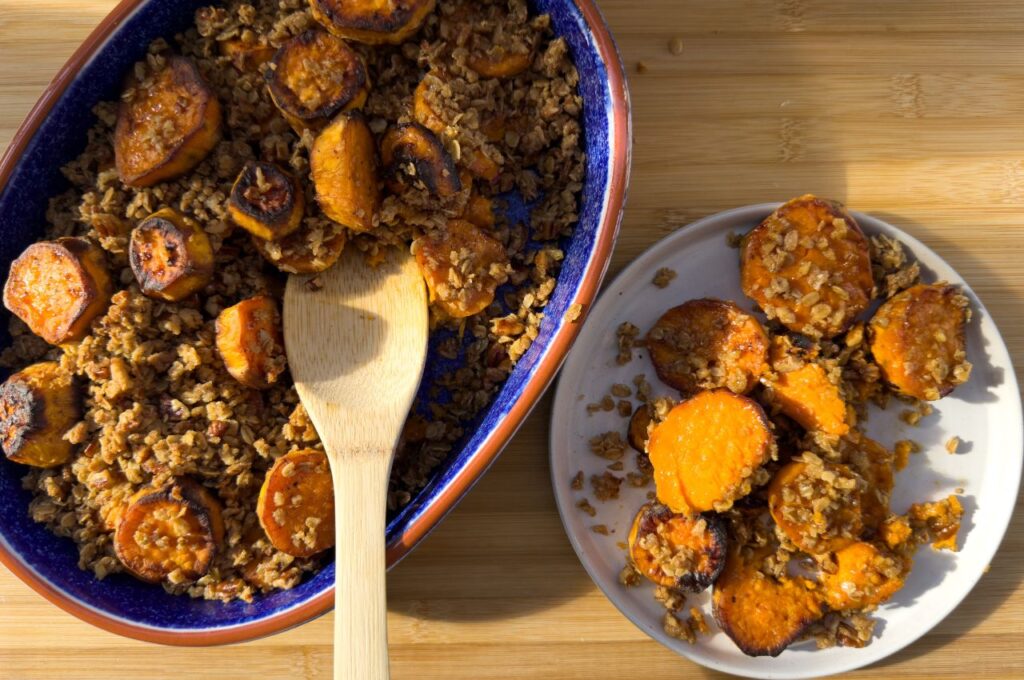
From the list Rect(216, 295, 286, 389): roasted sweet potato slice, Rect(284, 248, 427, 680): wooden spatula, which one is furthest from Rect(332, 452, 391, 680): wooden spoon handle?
Rect(216, 295, 286, 389): roasted sweet potato slice

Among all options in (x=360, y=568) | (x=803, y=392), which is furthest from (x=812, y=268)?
(x=360, y=568)

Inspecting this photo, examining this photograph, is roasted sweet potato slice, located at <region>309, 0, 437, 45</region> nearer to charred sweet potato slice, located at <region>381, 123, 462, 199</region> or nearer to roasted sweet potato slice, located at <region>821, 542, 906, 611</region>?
charred sweet potato slice, located at <region>381, 123, 462, 199</region>

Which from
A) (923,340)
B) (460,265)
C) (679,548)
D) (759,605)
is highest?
(460,265)

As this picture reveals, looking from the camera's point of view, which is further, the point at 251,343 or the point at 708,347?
the point at 708,347

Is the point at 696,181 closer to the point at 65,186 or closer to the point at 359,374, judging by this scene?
the point at 359,374

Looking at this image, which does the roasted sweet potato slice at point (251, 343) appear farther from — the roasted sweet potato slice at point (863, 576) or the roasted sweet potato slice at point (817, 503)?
the roasted sweet potato slice at point (863, 576)

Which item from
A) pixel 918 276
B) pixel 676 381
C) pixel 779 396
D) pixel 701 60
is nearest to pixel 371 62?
pixel 701 60

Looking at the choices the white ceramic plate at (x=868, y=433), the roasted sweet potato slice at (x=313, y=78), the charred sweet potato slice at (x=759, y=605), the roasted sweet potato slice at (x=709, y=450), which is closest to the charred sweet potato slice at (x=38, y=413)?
the roasted sweet potato slice at (x=313, y=78)

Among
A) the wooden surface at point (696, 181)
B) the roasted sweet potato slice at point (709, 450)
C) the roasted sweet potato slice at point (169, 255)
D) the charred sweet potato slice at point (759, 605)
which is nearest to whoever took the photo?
the roasted sweet potato slice at point (169, 255)
